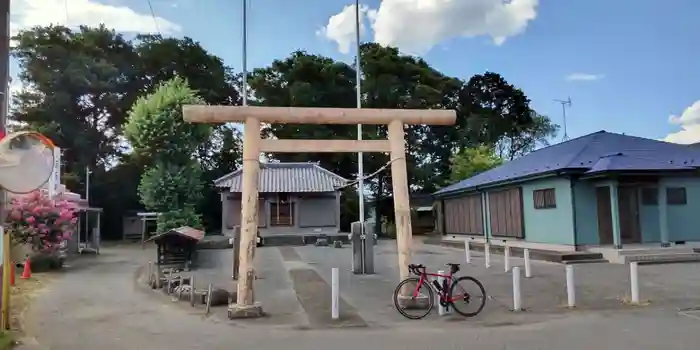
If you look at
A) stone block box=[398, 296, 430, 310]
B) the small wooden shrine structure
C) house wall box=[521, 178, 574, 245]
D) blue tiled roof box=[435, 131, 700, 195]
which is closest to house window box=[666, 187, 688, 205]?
blue tiled roof box=[435, 131, 700, 195]

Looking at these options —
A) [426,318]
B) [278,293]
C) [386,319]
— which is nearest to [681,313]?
[426,318]

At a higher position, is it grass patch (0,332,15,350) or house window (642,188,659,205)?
house window (642,188,659,205)

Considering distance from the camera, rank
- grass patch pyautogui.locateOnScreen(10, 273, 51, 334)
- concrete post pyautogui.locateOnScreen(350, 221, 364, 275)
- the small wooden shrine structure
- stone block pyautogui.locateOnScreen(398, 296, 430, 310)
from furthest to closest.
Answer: the small wooden shrine structure
concrete post pyautogui.locateOnScreen(350, 221, 364, 275)
stone block pyautogui.locateOnScreen(398, 296, 430, 310)
grass patch pyautogui.locateOnScreen(10, 273, 51, 334)

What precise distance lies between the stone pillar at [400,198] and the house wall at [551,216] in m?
9.79

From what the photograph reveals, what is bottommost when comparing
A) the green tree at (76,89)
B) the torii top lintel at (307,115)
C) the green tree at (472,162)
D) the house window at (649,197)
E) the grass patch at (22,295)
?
the grass patch at (22,295)

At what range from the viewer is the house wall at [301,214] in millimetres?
29703

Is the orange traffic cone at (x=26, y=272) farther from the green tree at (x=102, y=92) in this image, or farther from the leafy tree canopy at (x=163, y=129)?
the green tree at (x=102, y=92)

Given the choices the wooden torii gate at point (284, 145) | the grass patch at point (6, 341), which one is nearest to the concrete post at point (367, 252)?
the wooden torii gate at point (284, 145)

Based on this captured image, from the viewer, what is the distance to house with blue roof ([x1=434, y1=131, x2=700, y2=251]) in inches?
664

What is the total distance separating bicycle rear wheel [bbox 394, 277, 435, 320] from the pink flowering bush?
41.1ft

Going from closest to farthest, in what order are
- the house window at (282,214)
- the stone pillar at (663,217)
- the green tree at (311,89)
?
the stone pillar at (663,217), the house window at (282,214), the green tree at (311,89)

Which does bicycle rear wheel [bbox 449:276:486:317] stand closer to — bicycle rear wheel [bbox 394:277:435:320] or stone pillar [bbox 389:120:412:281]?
bicycle rear wheel [bbox 394:277:435:320]

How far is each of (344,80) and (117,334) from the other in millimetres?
32315

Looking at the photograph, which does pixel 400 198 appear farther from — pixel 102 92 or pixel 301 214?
pixel 102 92
